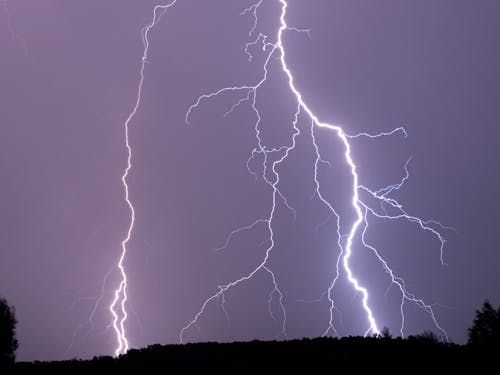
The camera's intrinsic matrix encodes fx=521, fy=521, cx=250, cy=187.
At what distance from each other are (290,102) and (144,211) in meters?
4.06

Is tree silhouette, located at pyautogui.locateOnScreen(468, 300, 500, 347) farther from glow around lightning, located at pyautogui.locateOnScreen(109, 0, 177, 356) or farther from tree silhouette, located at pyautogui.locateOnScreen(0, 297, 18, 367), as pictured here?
tree silhouette, located at pyautogui.locateOnScreen(0, 297, 18, 367)

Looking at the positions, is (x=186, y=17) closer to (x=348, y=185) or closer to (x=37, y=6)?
(x=37, y=6)

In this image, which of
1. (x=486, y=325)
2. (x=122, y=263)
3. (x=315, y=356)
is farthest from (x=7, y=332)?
(x=486, y=325)

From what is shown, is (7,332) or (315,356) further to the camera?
(7,332)

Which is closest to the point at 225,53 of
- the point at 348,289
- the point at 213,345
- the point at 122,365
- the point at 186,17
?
the point at 186,17

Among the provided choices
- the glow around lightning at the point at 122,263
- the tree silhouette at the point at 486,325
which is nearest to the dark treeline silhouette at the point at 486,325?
the tree silhouette at the point at 486,325

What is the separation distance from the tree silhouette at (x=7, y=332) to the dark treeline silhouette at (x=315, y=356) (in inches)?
149

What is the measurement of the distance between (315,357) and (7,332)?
6488 mm

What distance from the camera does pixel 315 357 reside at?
17.0 feet

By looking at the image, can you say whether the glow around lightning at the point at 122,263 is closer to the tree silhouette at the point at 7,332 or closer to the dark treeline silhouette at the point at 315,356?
the tree silhouette at the point at 7,332

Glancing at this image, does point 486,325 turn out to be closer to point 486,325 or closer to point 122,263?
point 486,325

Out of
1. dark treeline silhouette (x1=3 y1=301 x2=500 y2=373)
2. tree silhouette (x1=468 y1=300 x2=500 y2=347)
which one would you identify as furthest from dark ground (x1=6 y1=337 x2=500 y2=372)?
tree silhouette (x1=468 y1=300 x2=500 y2=347)

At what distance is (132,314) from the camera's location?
1106cm

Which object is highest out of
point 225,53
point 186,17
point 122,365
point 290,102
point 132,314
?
point 186,17
